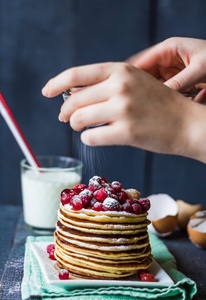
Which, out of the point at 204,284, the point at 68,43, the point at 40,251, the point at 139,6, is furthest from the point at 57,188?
the point at 139,6

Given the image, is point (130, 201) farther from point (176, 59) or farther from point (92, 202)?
point (176, 59)

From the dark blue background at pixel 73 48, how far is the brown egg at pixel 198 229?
60cm

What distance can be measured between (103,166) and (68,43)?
0.64 m

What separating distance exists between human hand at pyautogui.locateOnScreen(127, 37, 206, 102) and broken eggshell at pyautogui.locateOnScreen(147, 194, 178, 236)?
49 centimetres

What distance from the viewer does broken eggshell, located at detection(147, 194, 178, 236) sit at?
5.19ft

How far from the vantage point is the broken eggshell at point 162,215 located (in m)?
1.58

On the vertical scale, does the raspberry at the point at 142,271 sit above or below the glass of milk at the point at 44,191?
above

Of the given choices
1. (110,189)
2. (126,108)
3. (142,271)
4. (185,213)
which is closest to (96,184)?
(110,189)

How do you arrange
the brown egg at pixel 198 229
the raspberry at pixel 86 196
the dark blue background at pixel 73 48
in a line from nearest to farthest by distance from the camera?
the raspberry at pixel 86 196, the brown egg at pixel 198 229, the dark blue background at pixel 73 48

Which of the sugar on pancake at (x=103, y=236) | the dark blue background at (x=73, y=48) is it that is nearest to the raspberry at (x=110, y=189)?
the sugar on pancake at (x=103, y=236)

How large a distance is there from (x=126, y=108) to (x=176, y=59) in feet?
1.86

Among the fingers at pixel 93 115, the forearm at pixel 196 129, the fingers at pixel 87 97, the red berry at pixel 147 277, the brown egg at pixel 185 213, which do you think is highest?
the fingers at pixel 87 97

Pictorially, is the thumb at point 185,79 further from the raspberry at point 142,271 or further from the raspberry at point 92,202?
the raspberry at point 142,271

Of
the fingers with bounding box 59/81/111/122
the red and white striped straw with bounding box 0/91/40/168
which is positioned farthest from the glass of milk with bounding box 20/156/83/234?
the fingers with bounding box 59/81/111/122
